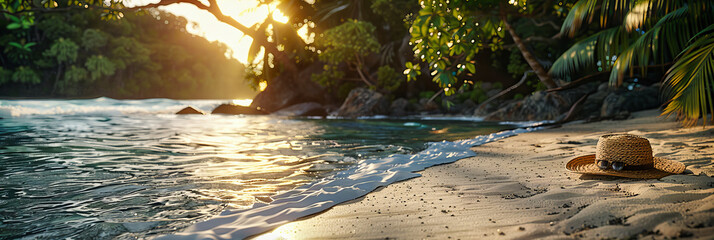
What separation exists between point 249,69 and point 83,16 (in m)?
27.7

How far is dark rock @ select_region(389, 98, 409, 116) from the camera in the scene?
20.4 meters

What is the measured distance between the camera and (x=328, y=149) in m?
7.20

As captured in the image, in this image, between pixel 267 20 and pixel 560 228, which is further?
pixel 267 20

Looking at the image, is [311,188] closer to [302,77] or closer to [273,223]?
[273,223]

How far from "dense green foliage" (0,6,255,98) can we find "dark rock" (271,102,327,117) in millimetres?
17696

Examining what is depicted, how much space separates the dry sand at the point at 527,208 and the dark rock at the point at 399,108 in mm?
15927

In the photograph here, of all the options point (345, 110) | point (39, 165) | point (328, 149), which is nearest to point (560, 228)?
point (328, 149)

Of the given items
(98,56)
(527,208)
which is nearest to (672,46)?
(527,208)

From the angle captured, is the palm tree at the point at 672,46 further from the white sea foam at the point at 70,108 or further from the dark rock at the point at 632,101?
the white sea foam at the point at 70,108

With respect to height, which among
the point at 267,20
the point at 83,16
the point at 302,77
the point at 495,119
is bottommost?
the point at 495,119

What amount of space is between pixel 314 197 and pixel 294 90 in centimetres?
2215

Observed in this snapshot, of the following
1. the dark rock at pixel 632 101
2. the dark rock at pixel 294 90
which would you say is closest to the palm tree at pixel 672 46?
the dark rock at pixel 632 101

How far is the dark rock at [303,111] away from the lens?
854 inches

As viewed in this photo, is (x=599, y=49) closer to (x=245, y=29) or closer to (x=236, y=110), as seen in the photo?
(x=245, y=29)
